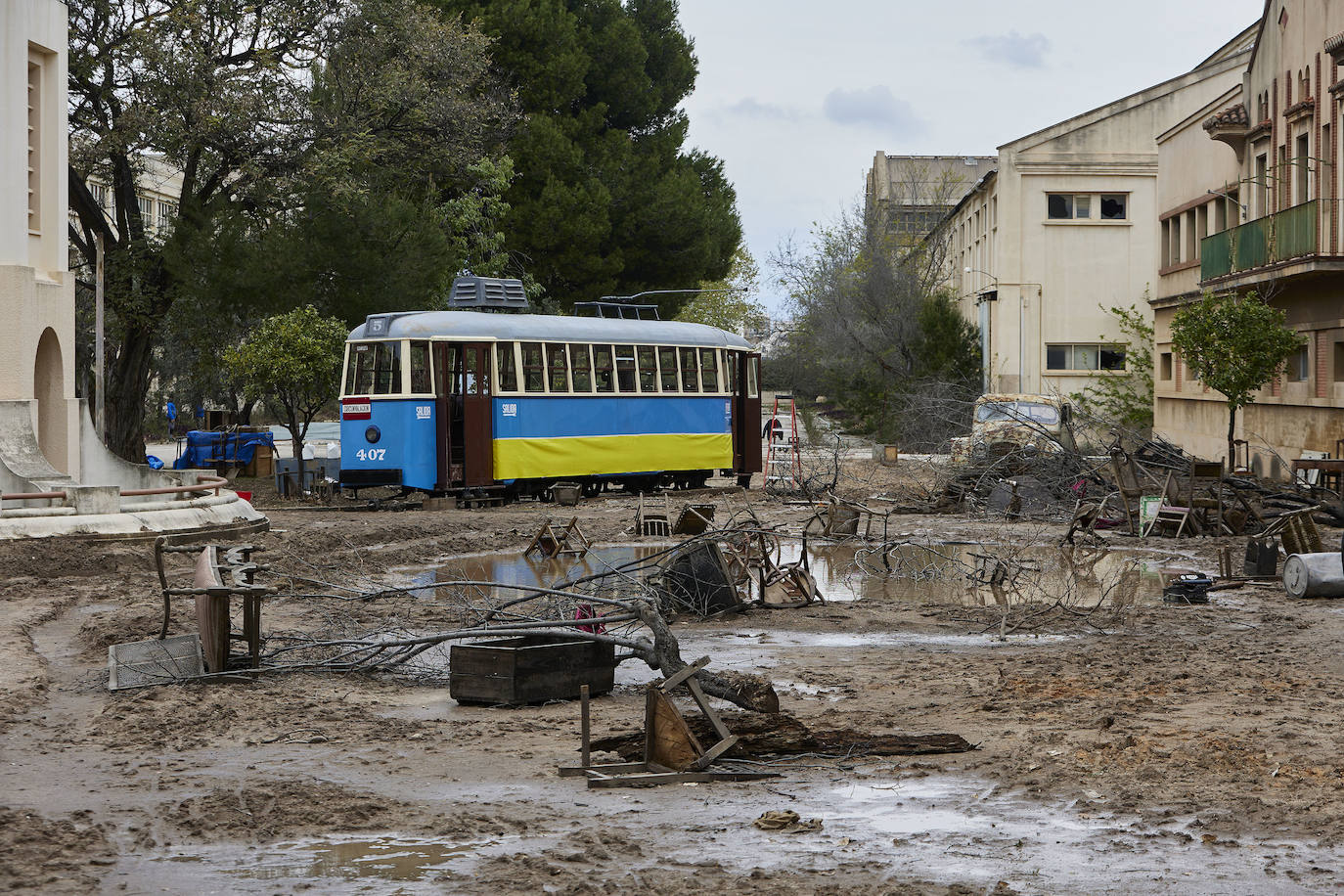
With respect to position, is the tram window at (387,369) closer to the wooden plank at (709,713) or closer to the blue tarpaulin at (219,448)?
the blue tarpaulin at (219,448)

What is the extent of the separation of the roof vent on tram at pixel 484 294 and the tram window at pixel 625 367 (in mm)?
2146

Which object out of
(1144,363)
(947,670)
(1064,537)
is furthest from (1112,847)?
(1144,363)

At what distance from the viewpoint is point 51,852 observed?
6.45m

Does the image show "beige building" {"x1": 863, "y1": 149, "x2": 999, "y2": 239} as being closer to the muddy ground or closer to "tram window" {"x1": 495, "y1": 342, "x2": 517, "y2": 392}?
"tram window" {"x1": 495, "y1": 342, "x2": 517, "y2": 392}

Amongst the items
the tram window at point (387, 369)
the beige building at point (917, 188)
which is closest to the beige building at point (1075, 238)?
the beige building at point (917, 188)

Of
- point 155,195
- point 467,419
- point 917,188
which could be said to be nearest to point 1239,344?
point 467,419

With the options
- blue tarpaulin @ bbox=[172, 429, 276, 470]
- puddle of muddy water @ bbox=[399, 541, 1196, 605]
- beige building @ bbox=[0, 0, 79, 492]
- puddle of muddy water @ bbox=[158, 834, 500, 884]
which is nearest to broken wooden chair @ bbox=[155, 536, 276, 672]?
puddle of muddy water @ bbox=[158, 834, 500, 884]

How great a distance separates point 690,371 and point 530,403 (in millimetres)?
4838

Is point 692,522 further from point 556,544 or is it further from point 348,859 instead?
point 348,859

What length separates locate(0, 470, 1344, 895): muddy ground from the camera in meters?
6.27

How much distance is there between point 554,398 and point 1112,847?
21765mm

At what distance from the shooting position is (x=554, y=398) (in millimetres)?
27812

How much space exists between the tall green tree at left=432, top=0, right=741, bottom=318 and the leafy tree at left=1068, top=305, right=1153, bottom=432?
1234 centimetres

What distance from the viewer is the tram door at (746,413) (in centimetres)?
3262
